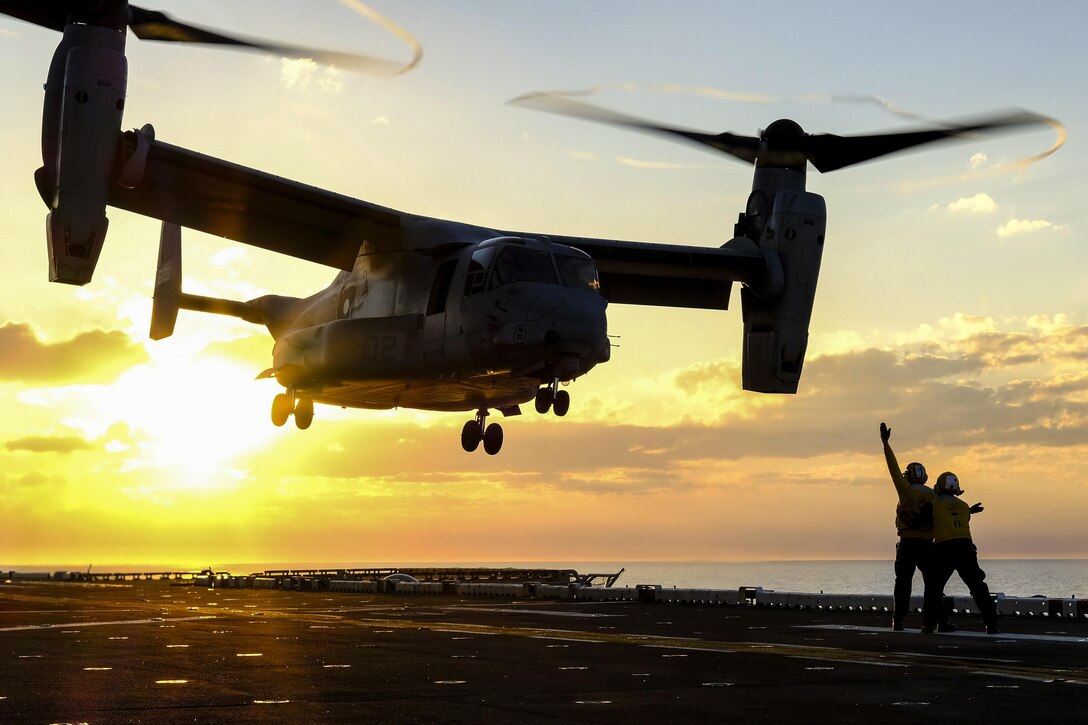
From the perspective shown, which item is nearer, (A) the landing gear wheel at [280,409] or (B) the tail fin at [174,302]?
(A) the landing gear wheel at [280,409]

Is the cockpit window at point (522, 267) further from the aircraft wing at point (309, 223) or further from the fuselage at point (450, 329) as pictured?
the aircraft wing at point (309, 223)

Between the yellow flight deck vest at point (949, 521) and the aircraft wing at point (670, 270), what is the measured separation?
11.3 meters

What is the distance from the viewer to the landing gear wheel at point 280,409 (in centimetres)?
3080

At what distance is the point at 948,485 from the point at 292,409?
58.3ft

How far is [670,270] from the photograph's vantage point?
1241 inches

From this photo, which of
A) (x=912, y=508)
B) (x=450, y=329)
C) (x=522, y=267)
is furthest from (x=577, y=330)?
(x=912, y=508)

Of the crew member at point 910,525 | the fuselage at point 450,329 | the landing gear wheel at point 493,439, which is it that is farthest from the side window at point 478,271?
the crew member at point 910,525

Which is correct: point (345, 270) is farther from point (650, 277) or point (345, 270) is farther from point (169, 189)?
point (650, 277)

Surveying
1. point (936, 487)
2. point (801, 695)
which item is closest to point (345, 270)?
point (936, 487)

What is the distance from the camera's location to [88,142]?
20.2 m

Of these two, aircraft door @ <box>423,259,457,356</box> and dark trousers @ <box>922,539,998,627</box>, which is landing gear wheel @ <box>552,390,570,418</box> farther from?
dark trousers @ <box>922,539,998,627</box>

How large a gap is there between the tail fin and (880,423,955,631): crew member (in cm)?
1996

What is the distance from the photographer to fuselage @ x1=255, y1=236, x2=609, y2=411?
23.3 meters

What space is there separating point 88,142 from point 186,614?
1187cm
